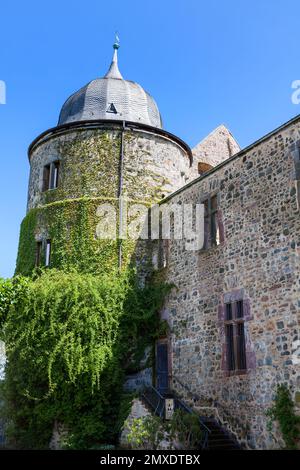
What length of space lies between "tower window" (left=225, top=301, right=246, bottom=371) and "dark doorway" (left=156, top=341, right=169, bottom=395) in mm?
2915

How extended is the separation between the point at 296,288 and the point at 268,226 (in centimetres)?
170

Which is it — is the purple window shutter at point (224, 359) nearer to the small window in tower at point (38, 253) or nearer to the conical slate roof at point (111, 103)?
the small window in tower at point (38, 253)

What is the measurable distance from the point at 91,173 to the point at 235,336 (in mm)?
7587

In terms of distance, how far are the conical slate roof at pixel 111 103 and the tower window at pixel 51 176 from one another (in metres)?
1.85

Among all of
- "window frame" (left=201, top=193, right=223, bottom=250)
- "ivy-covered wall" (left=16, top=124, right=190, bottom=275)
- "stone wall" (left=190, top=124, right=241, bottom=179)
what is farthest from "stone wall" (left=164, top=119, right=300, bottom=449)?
"stone wall" (left=190, top=124, right=241, bottom=179)

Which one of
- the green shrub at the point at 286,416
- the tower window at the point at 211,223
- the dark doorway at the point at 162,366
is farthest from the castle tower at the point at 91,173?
the green shrub at the point at 286,416

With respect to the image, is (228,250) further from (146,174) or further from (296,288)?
(146,174)

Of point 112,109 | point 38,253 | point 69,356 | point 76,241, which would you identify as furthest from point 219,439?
point 112,109

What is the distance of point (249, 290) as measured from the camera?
39.8 ft

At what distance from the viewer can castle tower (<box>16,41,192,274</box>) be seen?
1638 centimetres

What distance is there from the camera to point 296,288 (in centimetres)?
1084

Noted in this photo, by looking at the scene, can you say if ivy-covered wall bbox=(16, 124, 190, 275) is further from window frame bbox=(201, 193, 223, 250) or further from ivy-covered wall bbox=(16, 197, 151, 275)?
window frame bbox=(201, 193, 223, 250)

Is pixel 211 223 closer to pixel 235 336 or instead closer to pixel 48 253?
pixel 235 336


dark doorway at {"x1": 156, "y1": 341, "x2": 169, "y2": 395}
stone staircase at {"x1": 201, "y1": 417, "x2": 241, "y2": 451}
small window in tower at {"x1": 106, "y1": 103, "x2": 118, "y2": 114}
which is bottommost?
stone staircase at {"x1": 201, "y1": 417, "x2": 241, "y2": 451}
